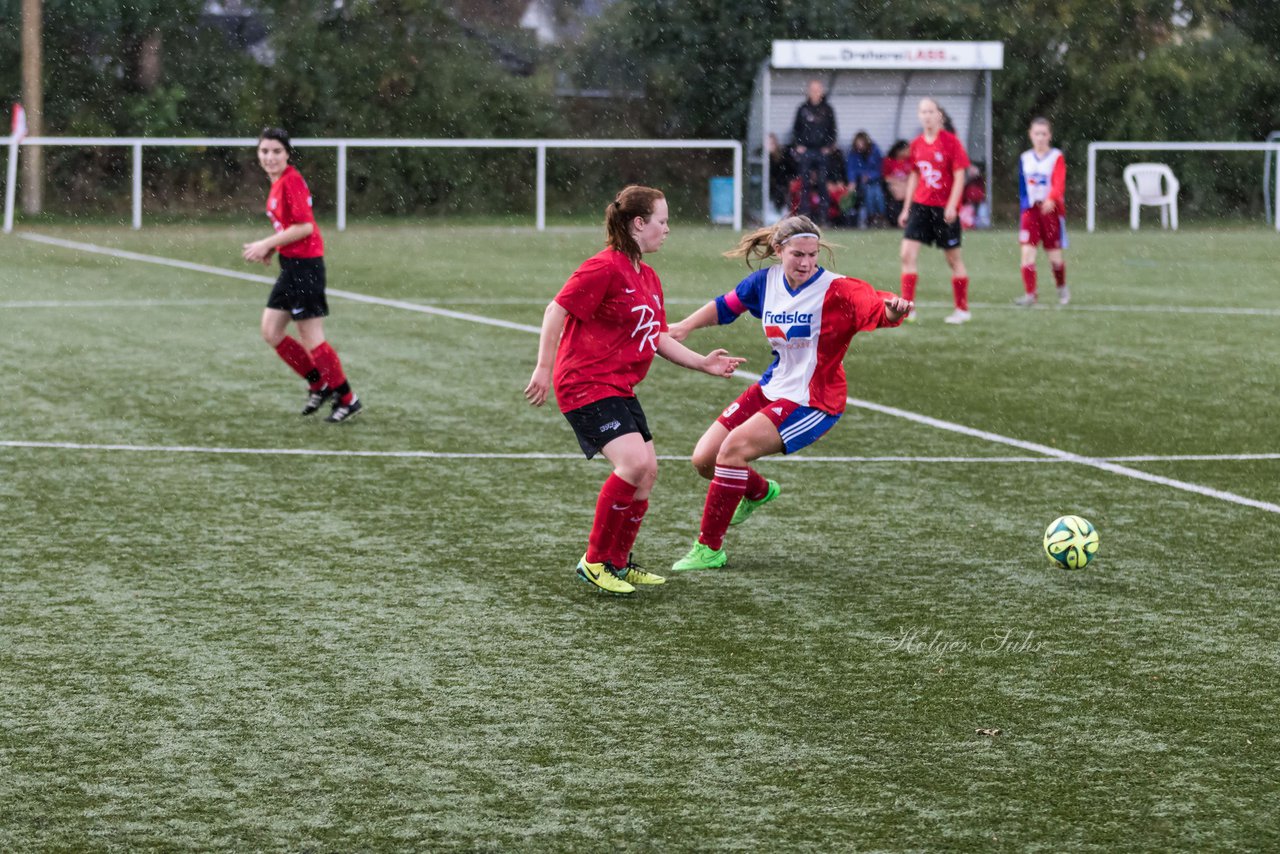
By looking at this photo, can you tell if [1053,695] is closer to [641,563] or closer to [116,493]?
[641,563]

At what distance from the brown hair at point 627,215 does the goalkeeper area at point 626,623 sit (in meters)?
1.18

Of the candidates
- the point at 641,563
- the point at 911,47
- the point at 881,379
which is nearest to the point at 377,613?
the point at 641,563

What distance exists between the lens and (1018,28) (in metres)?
36.0

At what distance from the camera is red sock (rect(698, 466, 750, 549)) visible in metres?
6.70

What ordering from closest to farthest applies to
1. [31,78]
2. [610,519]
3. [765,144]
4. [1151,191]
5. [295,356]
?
[610,519] < [295,356] < [765,144] < [1151,191] < [31,78]

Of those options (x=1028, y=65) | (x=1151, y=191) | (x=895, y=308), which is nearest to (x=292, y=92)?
(x=1028, y=65)

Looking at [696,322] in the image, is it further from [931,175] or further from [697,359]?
[931,175]

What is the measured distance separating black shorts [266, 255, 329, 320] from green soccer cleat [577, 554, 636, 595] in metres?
4.39

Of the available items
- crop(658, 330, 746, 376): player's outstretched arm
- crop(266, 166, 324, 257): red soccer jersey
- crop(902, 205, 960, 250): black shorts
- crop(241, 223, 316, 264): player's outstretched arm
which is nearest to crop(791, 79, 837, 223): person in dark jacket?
crop(902, 205, 960, 250): black shorts

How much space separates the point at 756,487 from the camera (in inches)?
282

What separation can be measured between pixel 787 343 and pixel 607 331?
2.68 feet

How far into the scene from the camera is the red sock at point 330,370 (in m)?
10.2

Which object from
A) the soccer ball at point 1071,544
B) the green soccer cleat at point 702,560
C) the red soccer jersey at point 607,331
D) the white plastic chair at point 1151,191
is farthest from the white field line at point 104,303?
the white plastic chair at point 1151,191

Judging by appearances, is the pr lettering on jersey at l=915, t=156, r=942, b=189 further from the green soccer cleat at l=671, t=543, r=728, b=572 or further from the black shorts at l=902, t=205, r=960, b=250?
the green soccer cleat at l=671, t=543, r=728, b=572
